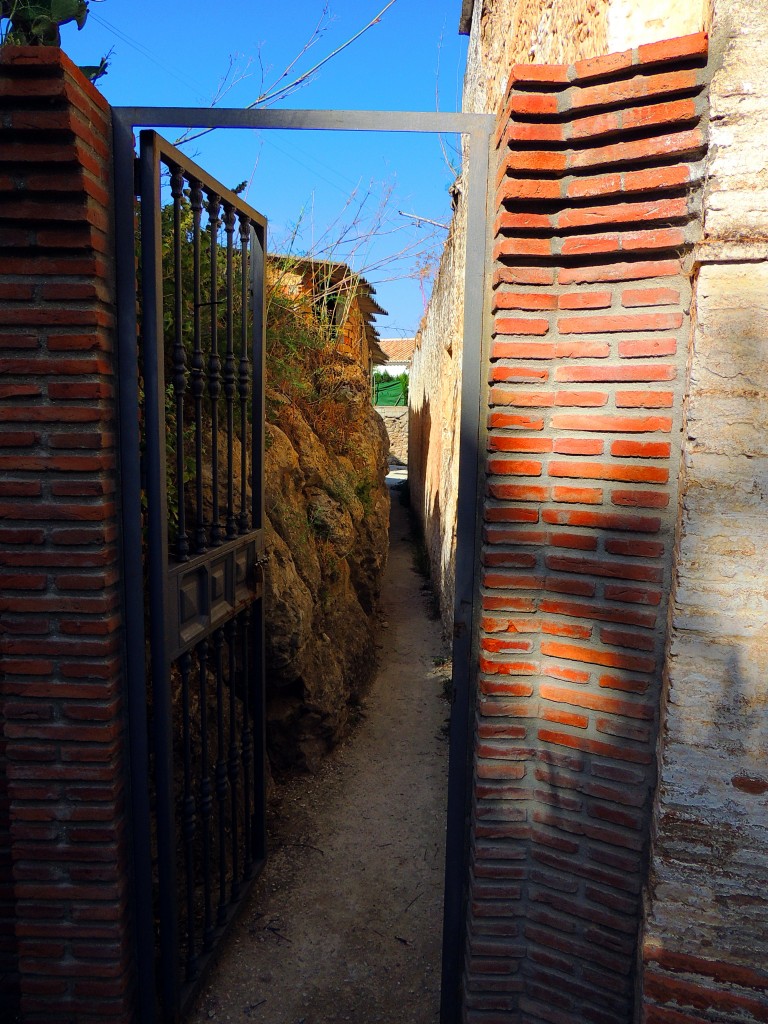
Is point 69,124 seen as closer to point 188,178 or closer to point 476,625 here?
point 188,178

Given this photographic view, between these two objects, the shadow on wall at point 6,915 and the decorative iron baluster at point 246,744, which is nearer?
the shadow on wall at point 6,915

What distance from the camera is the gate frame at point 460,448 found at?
2.15m

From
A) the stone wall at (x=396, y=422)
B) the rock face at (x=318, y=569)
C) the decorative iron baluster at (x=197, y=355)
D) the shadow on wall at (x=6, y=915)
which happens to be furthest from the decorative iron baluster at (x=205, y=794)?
the stone wall at (x=396, y=422)

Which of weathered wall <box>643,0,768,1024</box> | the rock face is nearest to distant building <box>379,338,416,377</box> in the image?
the rock face

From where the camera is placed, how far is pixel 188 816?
2615mm

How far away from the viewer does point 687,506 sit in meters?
1.85

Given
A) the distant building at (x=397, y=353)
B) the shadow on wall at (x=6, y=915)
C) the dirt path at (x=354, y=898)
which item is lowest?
the dirt path at (x=354, y=898)

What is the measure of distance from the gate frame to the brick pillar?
0.17 ft

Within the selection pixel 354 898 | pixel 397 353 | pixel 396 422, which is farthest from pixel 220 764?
pixel 397 353

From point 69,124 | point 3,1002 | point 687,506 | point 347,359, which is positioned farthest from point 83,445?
point 347,359

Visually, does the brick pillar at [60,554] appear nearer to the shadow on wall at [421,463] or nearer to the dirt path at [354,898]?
the dirt path at [354,898]

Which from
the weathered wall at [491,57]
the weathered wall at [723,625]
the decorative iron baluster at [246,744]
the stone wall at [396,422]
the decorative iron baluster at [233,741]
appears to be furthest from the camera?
the stone wall at [396,422]

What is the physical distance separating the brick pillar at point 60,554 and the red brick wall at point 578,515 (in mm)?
1222

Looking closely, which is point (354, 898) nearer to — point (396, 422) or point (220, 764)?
point (220, 764)
